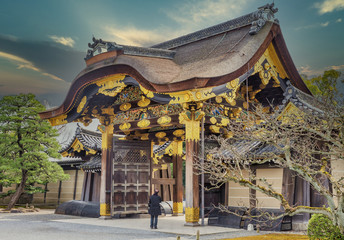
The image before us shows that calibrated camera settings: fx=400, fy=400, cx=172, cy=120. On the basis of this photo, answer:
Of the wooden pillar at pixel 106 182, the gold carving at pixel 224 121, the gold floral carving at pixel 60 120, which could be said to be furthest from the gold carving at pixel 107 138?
the gold carving at pixel 224 121

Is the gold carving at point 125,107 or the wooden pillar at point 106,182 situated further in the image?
the wooden pillar at point 106,182

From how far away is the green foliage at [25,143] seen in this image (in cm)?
2031

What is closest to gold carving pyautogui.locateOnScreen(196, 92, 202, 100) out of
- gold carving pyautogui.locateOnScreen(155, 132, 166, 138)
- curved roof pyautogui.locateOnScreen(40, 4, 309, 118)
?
curved roof pyautogui.locateOnScreen(40, 4, 309, 118)

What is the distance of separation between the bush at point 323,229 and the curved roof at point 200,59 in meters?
4.50

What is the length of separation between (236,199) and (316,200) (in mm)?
2550

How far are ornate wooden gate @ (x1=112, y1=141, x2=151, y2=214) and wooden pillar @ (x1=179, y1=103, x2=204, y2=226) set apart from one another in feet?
13.6

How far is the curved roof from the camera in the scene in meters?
11.3

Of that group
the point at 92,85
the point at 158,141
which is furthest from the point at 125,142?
the point at 92,85

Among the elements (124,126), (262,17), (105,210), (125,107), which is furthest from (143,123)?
(262,17)

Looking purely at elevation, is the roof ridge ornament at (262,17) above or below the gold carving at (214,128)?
above

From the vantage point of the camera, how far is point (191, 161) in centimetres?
1172

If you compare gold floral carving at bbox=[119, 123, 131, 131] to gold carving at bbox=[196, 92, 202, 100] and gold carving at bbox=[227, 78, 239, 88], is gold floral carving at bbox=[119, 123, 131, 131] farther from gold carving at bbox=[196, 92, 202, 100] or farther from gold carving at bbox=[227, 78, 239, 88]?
gold carving at bbox=[227, 78, 239, 88]

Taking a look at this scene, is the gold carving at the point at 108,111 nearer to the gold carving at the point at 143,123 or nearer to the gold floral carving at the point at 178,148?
the gold carving at the point at 143,123

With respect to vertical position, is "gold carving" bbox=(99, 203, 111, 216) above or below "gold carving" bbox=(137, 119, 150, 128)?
below
